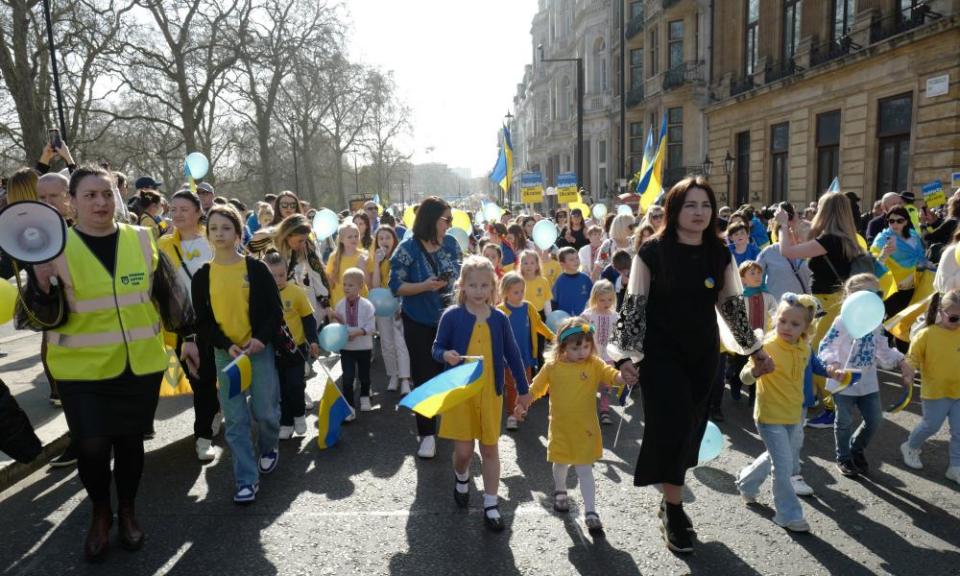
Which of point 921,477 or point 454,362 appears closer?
point 454,362

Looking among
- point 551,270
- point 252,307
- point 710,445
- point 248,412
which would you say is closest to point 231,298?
point 252,307

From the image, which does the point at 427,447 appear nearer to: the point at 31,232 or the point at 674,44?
the point at 31,232

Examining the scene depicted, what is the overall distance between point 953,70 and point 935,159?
1.91 m

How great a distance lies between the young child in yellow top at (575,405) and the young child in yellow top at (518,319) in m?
1.37

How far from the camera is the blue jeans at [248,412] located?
4.01 meters

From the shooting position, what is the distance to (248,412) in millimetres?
→ 4105

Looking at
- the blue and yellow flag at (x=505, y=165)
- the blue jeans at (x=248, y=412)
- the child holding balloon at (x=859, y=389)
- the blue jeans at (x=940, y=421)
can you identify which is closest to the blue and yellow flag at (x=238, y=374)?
the blue jeans at (x=248, y=412)

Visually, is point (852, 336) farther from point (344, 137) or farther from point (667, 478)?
point (344, 137)

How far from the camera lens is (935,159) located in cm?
1434

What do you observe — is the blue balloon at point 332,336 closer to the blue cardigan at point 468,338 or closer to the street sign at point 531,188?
the blue cardigan at point 468,338

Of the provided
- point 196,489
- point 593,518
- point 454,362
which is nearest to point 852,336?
point 593,518

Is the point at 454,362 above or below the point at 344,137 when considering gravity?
below

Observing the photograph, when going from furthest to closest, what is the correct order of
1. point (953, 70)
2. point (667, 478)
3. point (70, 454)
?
point (953, 70)
point (70, 454)
point (667, 478)

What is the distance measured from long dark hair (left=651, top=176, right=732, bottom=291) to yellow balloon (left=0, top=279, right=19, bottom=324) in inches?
141
